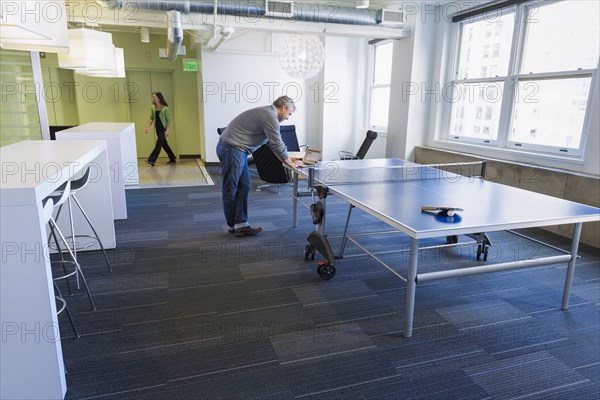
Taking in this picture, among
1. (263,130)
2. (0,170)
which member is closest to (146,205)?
(263,130)

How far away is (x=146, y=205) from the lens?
530 centimetres

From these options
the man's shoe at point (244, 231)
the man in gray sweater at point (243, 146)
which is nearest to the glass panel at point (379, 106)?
the man in gray sweater at point (243, 146)

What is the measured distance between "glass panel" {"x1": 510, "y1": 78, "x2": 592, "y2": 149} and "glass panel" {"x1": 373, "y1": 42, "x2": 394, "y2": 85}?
2927 millimetres

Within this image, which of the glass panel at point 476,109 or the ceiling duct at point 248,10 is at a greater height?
the ceiling duct at point 248,10

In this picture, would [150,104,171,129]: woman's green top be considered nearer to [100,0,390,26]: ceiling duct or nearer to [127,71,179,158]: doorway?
[127,71,179,158]: doorway

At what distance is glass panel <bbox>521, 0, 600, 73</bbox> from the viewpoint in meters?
4.04

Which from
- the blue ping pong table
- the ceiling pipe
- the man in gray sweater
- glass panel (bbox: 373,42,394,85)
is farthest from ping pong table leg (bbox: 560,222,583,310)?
glass panel (bbox: 373,42,394,85)

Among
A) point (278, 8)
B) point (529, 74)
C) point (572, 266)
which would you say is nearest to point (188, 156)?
point (278, 8)

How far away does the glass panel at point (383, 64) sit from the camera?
7438 millimetres

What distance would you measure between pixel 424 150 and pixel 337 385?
15.7 feet

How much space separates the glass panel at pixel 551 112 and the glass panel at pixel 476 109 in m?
0.34

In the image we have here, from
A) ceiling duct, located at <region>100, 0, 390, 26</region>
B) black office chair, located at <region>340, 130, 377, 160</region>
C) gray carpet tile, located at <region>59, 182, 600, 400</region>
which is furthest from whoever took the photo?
black office chair, located at <region>340, 130, 377, 160</region>

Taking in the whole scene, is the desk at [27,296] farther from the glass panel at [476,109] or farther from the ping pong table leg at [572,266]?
the glass panel at [476,109]

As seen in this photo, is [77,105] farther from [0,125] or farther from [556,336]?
[556,336]
